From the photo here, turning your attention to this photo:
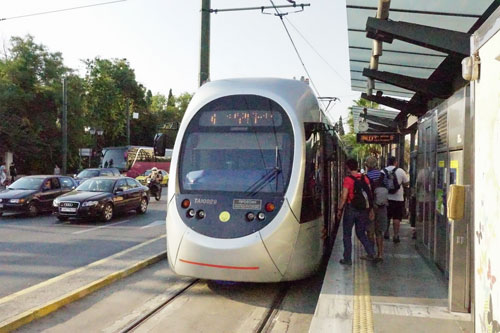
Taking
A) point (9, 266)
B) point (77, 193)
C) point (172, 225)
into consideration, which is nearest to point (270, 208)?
point (172, 225)

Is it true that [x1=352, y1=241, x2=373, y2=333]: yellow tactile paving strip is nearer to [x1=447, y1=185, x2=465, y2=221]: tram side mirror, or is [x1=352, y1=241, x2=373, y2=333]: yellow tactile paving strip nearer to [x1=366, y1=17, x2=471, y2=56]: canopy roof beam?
[x1=447, y1=185, x2=465, y2=221]: tram side mirror

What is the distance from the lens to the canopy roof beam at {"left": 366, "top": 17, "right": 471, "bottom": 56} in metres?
6.59

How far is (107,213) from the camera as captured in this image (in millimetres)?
15625

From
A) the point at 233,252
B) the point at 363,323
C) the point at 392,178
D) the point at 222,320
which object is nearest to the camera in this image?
the point at 363,323

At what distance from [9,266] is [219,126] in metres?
4.67

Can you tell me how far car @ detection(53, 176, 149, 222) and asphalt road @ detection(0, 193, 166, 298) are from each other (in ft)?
1.12

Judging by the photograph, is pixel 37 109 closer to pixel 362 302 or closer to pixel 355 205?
pixel 355 205

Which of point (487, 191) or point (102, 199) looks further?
point (102, 199)

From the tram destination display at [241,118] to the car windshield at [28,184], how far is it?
11909mm

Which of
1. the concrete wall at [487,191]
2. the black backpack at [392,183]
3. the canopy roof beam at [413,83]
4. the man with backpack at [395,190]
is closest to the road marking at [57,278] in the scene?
the man with backpack at [395,190]

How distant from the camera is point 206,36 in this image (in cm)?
1128

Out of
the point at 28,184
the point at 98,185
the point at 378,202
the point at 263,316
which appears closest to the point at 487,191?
the point at 263,316

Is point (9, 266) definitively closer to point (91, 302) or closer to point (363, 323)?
point (91, 302)

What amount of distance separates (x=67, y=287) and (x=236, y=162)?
3074mm
